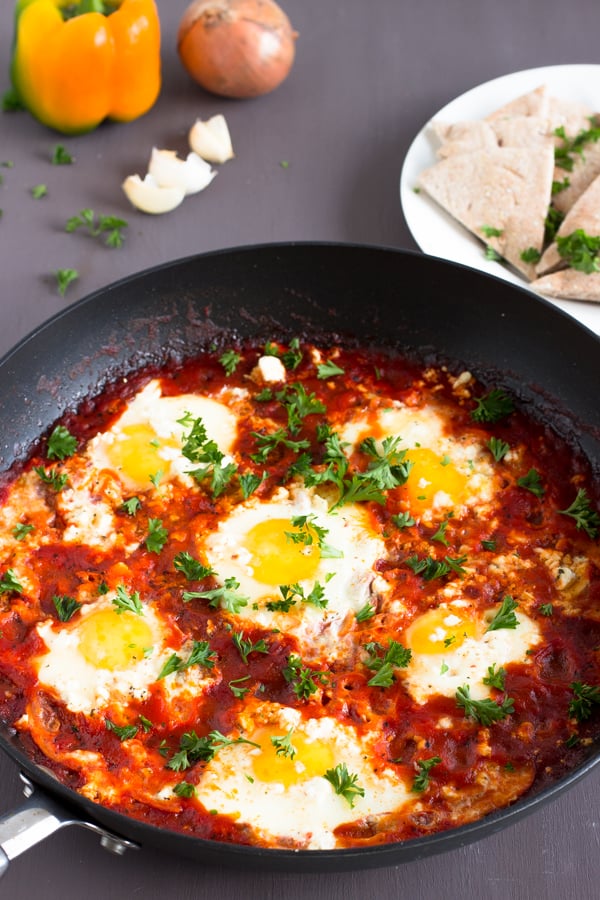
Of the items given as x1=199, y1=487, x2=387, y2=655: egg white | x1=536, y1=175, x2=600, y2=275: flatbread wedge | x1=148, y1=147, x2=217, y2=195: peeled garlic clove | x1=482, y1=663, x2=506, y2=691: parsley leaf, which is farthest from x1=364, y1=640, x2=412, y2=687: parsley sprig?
x1=148, y1=147, x2=217, y2=195: peeled garlic clove

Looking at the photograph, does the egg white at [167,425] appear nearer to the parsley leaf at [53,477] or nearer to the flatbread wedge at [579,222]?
the parsley leaf at [53,477]

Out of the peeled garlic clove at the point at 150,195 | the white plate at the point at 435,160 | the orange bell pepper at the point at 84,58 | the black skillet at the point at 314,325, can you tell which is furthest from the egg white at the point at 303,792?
the orange bell pepper at the point at 84,58

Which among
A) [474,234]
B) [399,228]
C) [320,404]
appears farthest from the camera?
[399,228]

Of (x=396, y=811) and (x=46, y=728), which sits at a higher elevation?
(x=46, y=728)

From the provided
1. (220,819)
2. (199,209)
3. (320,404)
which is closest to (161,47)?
(199,209)

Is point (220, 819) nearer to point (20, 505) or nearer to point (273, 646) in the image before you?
point (273, 646)

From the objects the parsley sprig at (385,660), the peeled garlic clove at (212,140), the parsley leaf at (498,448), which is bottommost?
the parsley sprig at (385,660)

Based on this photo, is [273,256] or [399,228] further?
[399,228]
